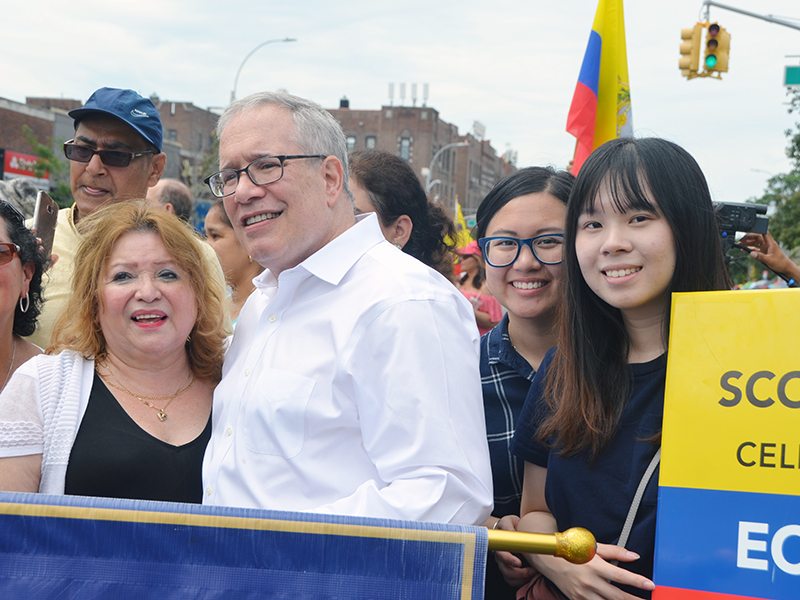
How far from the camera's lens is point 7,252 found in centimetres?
262

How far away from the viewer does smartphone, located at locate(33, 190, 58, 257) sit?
3.01m

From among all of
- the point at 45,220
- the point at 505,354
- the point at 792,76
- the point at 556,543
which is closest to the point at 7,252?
the point at 45,220

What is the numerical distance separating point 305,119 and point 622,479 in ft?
4.62

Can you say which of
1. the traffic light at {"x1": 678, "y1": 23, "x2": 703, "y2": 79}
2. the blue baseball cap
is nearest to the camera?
the blue baseball cap

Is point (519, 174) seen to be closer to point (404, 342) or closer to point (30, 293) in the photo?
point (404, 342)

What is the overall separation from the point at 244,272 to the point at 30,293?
2610 mm

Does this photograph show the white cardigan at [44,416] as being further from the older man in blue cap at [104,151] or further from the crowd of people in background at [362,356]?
the older man in blue cap at [104,151]

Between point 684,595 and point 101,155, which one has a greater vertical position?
point 101,155

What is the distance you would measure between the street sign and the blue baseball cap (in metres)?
11.0

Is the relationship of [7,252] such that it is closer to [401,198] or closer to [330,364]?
[330,364]

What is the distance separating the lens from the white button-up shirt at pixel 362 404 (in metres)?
1.78

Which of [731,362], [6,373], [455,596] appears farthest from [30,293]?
[731,362]

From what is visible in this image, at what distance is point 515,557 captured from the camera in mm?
2000

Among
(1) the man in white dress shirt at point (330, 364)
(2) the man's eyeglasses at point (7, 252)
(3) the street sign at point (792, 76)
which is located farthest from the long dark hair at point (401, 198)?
(3) the street sign at point (792, 76)
